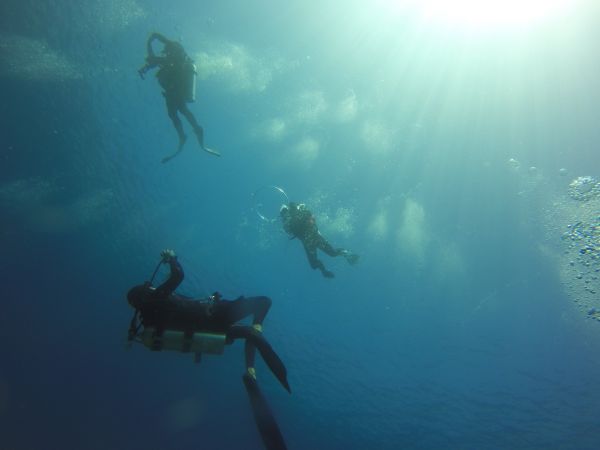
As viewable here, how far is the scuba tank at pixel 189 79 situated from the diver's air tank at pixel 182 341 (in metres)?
6.83

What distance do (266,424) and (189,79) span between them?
878 centimetres

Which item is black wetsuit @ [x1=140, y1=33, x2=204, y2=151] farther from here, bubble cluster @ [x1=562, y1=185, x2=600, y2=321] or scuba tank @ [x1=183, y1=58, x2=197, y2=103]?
bubble cluster @ [x1=562, y1=185, x2=600, y2=321]

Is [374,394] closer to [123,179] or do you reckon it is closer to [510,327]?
[510,327]

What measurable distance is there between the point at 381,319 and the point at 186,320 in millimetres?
22010

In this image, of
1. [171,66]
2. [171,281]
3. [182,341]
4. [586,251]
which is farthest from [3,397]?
[586,251]

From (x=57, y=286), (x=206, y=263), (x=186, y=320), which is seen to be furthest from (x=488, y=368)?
(x=57, y=286)

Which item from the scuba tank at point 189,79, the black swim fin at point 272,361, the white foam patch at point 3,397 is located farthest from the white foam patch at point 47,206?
the white foam patch at point 3,397

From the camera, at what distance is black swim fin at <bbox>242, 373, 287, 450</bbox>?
4.83 metres

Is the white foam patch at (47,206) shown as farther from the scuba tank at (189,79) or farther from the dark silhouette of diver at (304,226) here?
the dark silhouette of diver at (304,226)

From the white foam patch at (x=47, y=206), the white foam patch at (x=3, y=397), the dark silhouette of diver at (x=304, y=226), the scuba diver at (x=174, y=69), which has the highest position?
the white foam patch at (x=47, y=206)

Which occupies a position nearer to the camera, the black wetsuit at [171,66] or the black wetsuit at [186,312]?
the black wetsuit at [186,312]

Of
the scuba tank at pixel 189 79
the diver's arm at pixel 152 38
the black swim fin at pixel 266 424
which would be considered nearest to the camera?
the black swim fin at pixel 266 424

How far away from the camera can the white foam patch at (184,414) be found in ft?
117

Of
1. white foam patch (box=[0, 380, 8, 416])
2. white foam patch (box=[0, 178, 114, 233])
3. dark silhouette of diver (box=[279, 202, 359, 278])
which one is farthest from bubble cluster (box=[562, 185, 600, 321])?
white foam patch (box=[0, 380, 8, 416])
